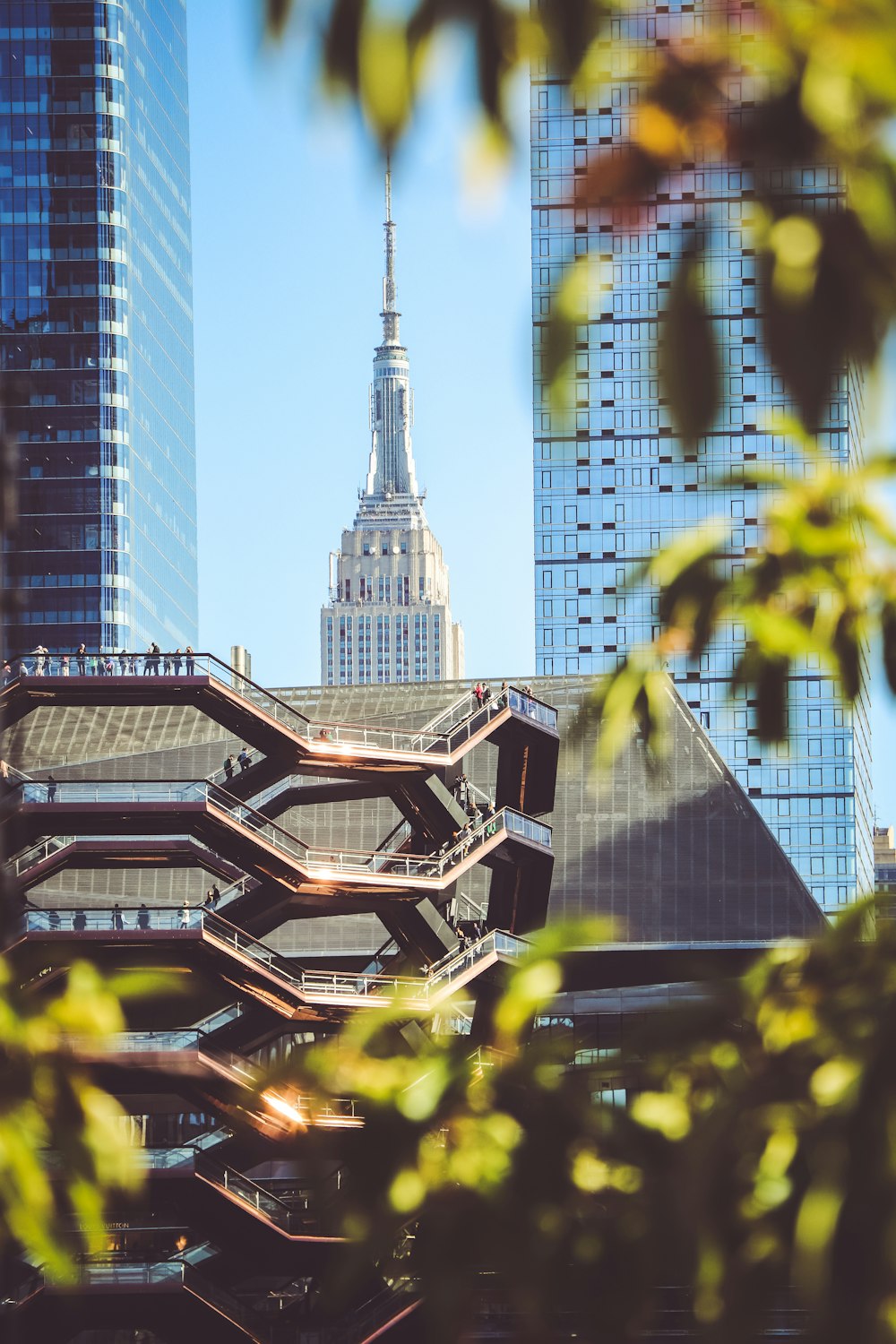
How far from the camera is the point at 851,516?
515cm

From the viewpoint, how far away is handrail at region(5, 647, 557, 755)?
158 ft

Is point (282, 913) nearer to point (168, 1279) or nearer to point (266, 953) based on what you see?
point (266, 953)

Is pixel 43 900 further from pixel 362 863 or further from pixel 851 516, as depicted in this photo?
pixel 851 516

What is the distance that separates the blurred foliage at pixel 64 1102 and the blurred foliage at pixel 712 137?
2.28 meters

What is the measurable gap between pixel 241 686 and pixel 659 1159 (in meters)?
45.0

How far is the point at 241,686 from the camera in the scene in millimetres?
49844

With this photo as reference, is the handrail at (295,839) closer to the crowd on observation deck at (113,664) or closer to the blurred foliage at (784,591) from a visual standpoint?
the crowd on observation deck at (113,664)

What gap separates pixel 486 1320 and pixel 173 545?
122 meters

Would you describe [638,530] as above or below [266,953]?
above

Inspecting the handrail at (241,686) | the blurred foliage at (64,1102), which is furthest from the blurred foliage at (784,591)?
the handrail at (241,686)

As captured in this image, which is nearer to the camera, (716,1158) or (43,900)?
(716,1158)

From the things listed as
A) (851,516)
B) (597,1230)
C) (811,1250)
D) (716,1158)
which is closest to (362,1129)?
(597,1230)

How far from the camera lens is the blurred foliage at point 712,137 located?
394cm

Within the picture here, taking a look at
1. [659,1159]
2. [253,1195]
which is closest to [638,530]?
[253,1195]
